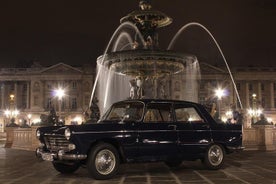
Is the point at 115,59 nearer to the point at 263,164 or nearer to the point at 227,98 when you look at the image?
the point at 263,164

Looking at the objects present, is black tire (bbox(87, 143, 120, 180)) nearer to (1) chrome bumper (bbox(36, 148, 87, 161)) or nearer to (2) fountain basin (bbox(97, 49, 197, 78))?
(1) chrome bumper (bbox(36, 148, 87, 161))

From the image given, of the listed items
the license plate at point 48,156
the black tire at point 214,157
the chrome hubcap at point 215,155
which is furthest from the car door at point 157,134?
the license plate at point 48,156

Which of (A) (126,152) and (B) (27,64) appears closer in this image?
(A) (126,152)

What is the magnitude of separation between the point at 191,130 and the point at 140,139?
1.52m

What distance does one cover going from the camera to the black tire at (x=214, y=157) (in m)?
11.0

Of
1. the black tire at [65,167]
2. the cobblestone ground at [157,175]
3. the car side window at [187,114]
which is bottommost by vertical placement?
the cobblestone ground at [157,175]

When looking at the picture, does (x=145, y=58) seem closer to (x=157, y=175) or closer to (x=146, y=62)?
(x=146, y=62)

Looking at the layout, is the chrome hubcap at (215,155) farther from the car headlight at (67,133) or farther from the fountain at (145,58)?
the fountain at (145,58)

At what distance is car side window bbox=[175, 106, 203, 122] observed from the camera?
10823 millimetres

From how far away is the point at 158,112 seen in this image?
10562 mm

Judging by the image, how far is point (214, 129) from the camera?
36.8ft

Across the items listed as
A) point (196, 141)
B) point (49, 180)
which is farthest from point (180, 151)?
point (49, 180)

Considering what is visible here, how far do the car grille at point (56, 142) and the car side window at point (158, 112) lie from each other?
197 centimetres

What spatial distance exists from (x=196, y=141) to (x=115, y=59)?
25.8 ft
